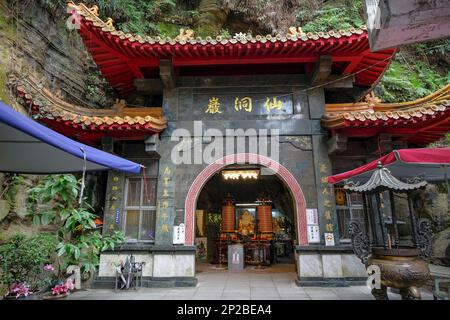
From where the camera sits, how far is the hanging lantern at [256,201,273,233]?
10884mm

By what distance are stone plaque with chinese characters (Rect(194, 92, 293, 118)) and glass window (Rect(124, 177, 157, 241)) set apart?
2383 mm

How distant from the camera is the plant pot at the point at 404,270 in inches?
168

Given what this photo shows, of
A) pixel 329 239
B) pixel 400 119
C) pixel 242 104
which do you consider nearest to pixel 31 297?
pixel 329 239

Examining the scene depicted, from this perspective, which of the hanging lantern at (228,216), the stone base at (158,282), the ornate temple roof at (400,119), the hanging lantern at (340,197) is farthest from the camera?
the hanging lantern at (228,216)

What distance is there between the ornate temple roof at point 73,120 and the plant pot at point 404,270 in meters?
5.32

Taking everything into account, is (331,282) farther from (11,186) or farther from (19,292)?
(11,186)

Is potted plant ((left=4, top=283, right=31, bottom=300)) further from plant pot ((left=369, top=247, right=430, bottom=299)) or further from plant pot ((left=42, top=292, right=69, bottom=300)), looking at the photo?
plant pot ((left=369, top=247, right=430, bottom=299))

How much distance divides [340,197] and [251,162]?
2377mm

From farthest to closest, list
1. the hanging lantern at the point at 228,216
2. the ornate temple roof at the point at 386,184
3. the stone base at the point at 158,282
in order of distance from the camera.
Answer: the hanging lantern at the point at 228,216 < the stone base at the point at 158,282 < the ornate temple roof at the point at 386,184

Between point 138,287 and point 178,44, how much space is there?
18.4 feet

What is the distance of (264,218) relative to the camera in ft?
35.9

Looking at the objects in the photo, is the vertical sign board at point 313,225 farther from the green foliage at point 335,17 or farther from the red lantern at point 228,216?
the green foliage at point 335,17

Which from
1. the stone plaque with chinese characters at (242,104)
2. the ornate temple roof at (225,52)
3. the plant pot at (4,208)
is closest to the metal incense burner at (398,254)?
the stone plaque with chinese characters at (242,104)

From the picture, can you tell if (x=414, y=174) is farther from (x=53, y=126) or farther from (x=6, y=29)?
(x=6, y=29)
